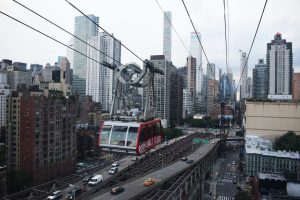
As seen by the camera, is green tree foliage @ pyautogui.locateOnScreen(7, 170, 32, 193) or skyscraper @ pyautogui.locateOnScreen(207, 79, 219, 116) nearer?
green tree foliage @ pyautogui.locateOnScreen(7, 170, 32, 193)

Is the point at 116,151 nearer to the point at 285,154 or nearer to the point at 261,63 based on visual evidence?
the point at 285,154

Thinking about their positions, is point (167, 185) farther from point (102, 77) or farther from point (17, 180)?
point (102, 77)

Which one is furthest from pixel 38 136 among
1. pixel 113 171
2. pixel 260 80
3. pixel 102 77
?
pixel 260 80

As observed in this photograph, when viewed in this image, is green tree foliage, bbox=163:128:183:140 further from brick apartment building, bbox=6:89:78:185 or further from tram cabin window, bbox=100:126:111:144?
tram cabin window, bbox=100:126:111:144

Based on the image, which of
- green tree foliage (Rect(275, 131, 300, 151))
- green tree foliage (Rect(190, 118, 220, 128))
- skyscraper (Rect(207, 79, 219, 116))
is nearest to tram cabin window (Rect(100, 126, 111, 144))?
green tree foliage (Rect(275, 131, 300, 151))

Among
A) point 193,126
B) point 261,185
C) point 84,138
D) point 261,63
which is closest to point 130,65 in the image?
point 261,185

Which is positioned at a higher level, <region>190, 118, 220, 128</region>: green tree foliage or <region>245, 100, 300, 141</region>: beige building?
<region>245, 100, 300, 141</region>: beige building
